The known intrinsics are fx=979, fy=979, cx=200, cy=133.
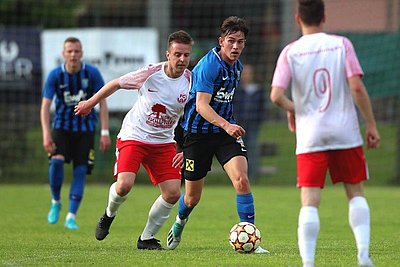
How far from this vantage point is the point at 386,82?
19.6 meters

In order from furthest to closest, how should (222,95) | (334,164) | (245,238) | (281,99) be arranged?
1. (222,95)
2. (245,238)
3. (334,164)
4. (281,99)

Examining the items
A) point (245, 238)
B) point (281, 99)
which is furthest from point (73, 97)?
point (281, 99)

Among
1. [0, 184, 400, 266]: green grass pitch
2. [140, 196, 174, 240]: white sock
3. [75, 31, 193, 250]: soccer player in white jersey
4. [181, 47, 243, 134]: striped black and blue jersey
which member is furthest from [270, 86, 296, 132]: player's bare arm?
[140, 196, 174, 240]: white sock

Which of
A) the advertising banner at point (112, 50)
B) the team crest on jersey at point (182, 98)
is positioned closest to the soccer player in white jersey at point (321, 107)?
the team crest on jersey at point (182, 98)

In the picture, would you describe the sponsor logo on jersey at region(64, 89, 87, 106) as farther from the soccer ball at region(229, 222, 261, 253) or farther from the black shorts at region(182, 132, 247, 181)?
the soccer ball at region(229, 222, 261, 253)

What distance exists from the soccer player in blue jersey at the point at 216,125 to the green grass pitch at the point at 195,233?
0.54 metres

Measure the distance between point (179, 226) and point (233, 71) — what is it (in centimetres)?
150

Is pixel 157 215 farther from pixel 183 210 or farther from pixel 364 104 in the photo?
pixel 364 104

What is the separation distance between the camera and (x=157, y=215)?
29.3 feet

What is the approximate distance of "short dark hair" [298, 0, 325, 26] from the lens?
650 cm

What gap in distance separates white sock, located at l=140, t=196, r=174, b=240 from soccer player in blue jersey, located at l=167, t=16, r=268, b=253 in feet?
0.49

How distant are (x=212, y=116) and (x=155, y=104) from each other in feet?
3.05

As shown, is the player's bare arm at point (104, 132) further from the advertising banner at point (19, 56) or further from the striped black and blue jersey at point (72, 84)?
the advertising banner at point (19, 56)

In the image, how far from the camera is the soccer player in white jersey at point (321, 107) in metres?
6.53
